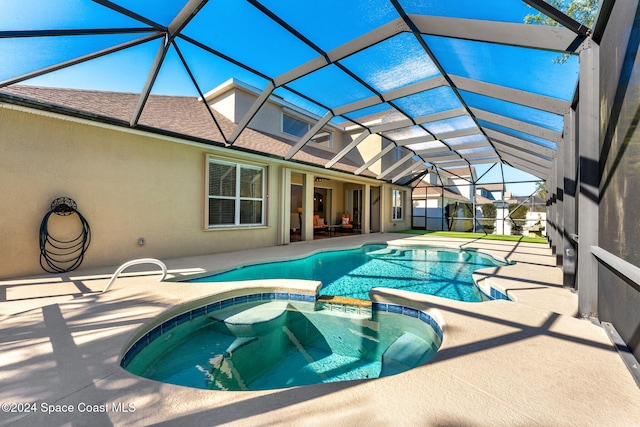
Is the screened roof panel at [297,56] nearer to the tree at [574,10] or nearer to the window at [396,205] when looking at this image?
the tree at [574,10]

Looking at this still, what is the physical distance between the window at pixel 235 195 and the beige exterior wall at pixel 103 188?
36 cm

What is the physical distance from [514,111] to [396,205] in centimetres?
1256

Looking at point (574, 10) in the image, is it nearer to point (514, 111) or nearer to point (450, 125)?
point (514, 111)

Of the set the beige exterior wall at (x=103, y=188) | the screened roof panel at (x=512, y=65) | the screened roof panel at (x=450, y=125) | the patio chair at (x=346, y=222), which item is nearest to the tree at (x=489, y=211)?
the patio chair at (x=346, y=222)

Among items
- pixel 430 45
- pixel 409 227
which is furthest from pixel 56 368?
pixel 409 227

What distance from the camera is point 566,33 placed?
3260 millimetres

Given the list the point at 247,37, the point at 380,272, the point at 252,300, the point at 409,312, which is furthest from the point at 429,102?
the point at 252,300

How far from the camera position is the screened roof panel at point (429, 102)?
7.29 meters

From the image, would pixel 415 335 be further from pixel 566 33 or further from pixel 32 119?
pixel 32 119

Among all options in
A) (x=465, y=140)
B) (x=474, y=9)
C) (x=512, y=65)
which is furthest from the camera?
(x=465, y=140)

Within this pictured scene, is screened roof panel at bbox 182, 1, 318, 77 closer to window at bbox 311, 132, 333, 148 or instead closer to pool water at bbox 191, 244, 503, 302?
pool water at bbox 191, 244, 503, 302

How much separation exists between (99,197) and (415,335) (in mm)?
7101

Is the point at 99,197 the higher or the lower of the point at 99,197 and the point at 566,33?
the lower

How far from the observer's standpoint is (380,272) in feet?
25.0
